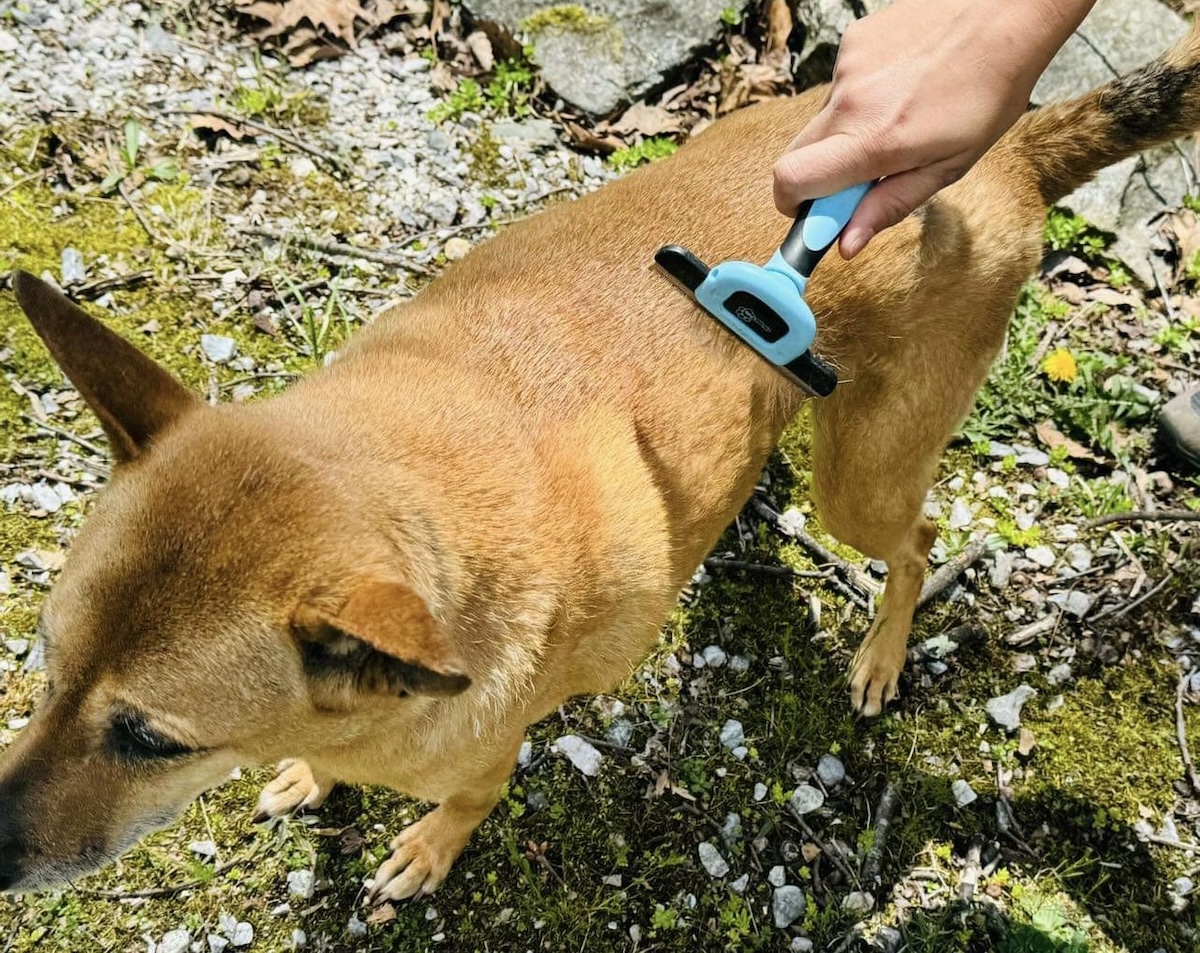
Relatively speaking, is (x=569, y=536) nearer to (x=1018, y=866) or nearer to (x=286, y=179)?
(x=1018, y=866)

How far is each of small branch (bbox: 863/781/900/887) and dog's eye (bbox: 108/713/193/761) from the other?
2.92 meters

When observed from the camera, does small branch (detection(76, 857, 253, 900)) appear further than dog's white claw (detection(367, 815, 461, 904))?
No

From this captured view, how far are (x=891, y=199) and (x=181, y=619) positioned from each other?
2.16m

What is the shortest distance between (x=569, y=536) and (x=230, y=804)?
2.00m

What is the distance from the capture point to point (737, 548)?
4844mm

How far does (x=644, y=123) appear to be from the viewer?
5.96 meters

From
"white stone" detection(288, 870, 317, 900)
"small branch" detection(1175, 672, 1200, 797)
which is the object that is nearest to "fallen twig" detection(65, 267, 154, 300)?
"white stone" detection(288, 870, 317, 900)

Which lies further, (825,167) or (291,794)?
(291,794)

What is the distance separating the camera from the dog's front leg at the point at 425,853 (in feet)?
12.1

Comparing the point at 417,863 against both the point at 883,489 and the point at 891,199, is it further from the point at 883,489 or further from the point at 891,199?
the point at 891,199

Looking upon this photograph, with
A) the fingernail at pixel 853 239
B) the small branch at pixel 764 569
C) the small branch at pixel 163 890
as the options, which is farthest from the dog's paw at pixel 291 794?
the fingernail at pixel 853 239

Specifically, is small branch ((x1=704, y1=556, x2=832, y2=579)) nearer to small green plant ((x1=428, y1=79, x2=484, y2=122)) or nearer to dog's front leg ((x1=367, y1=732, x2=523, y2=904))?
dog's front leg ((x1=367, y1=732, x2=523, y2=904))

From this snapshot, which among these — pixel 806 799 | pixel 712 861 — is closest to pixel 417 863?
pixel 712 861

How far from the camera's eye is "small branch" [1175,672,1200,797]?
4293 mm
